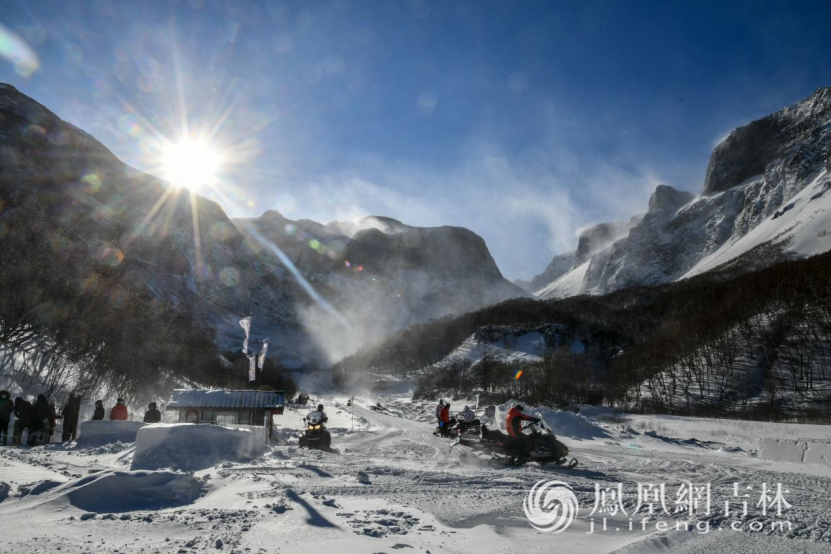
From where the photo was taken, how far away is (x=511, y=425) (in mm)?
13984

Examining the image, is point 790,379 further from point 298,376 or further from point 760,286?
point 298,376

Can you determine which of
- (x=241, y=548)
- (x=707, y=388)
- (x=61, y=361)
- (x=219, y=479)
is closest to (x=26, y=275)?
(x=61, y=361)

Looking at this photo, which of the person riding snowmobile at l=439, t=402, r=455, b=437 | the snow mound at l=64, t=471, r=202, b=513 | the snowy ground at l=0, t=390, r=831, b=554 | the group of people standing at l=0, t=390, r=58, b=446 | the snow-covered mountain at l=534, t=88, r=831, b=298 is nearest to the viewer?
the snowy ground at l=0, t=390, r=831, b=554

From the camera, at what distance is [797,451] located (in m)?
15.2

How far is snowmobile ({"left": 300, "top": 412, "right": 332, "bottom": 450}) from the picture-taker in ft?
59.9

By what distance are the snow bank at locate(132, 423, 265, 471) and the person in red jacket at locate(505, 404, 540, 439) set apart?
7220 mm

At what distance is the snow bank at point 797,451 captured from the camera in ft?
46.5

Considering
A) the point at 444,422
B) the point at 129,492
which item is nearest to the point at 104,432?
the point at 129,492

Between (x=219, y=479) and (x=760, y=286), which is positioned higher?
(x=760, y=286)

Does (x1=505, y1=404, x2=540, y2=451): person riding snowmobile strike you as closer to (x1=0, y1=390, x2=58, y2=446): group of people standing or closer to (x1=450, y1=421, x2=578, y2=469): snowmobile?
(x1=450, y1=421, x2=578, y2=469): snowmobile

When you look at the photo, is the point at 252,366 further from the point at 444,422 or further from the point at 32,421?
the point at 444,422

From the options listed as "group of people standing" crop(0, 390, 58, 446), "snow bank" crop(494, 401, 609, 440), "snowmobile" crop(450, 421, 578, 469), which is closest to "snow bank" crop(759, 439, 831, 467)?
"snowmobile" crop(450, 421, 578, 469)

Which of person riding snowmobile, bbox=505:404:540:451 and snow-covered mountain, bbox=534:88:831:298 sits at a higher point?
snow-covered mountain, bbox=534:88:831:298

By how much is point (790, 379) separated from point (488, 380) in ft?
158
